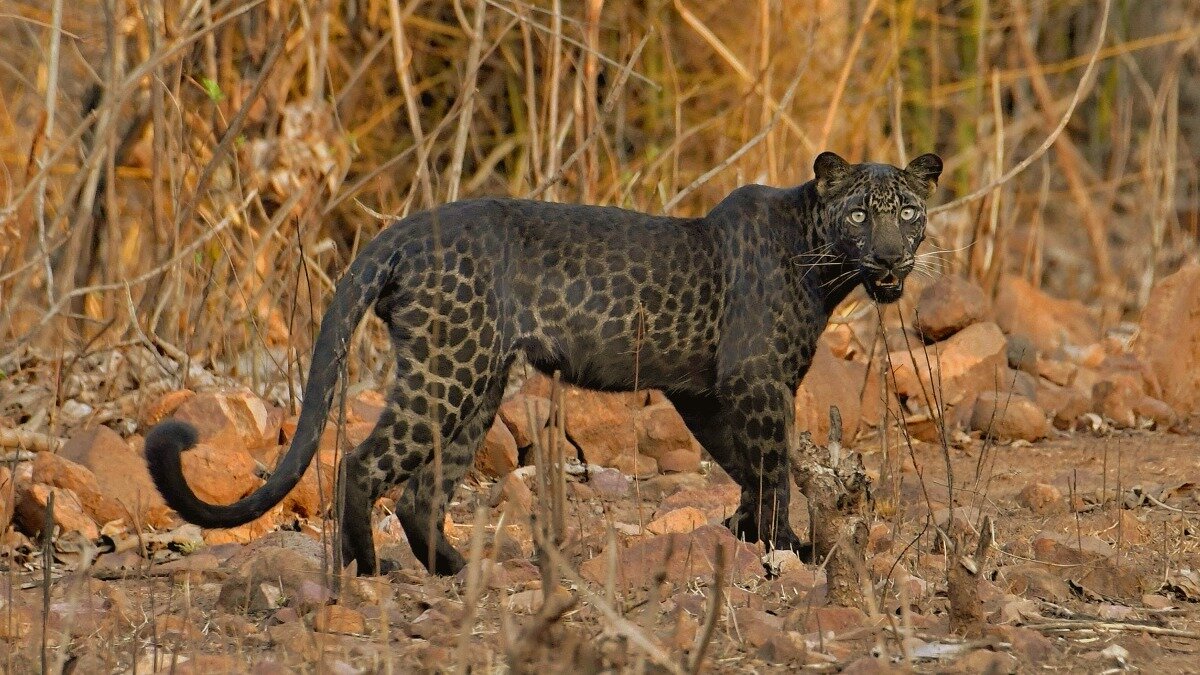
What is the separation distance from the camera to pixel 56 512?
19.3 ft

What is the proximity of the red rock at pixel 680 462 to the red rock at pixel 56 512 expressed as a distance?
8.18ft

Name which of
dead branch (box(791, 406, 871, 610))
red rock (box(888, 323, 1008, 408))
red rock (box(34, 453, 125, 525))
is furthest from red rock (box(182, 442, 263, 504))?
red rock (box(888, 323, 1008, 408))

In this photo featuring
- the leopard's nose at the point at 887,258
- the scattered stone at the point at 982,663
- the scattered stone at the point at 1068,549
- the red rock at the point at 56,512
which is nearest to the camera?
the scattered stone at the point at 982,663

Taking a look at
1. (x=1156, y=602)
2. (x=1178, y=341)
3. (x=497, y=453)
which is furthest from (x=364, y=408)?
(x=1178, y=341)

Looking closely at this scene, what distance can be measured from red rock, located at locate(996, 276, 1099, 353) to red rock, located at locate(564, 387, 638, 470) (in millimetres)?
3184

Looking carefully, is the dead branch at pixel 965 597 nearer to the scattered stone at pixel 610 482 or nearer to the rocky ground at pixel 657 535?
the rocky ground at pixel 657 535

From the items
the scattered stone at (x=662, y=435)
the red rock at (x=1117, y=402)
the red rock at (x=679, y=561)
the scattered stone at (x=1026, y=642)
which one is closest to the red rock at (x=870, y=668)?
the scattered stone at (x=1026, y=642)

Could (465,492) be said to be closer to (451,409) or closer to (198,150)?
(451,409)

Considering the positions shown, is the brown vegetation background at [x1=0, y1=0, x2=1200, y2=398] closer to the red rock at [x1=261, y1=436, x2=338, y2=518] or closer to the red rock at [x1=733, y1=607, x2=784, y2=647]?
the red rock at [x1=261, y1=436, x2=338, y2=518]

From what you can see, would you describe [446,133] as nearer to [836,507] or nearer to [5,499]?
[5,499]

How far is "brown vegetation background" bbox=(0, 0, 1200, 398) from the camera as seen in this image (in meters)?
7.33

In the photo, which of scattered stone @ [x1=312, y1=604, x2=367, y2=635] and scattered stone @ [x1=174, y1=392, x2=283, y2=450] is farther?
Answer: scattered stone @ [x1=174, y1=392, x2=283, y2=450]

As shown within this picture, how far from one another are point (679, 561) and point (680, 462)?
2381 mm

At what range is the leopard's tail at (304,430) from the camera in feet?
15.3
